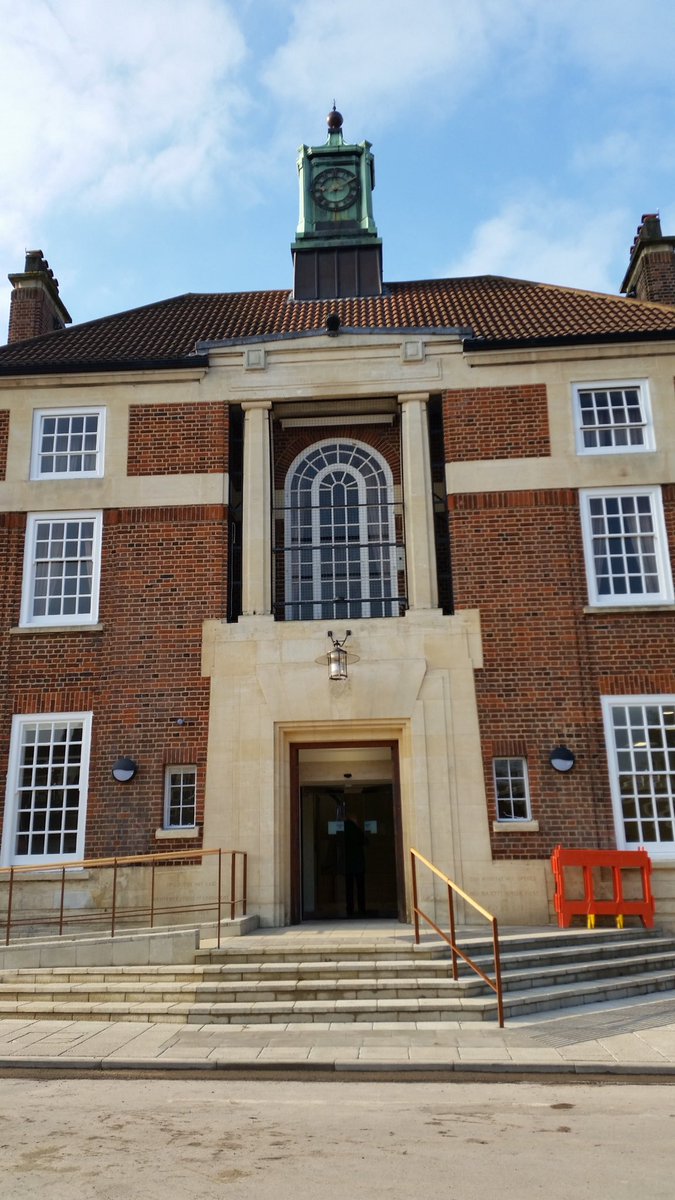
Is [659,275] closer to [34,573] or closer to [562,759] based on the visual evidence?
[562,759]

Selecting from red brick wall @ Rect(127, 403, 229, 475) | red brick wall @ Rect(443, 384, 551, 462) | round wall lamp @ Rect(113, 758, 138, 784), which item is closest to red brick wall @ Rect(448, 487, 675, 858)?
red brick wall @ Rect(443, 384, 551, 462)

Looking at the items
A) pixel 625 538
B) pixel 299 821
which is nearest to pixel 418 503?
pixel 625 538

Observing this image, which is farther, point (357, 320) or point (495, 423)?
point (357, 320)

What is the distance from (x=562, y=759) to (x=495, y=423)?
5625 millimetres

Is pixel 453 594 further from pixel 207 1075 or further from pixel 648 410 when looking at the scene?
pixel 207 1075

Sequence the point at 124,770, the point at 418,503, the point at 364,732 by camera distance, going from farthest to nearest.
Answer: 1. the point at 418,503
2. the point at 364,732
3. the point at 124,770

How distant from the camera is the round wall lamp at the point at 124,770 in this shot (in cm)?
1386

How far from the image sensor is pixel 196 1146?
5.57 metres

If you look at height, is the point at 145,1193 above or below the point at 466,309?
below

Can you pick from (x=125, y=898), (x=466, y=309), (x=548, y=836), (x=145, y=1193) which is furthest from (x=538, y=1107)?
(x=466, y=309)

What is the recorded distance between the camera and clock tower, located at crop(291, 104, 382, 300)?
67.8 ft

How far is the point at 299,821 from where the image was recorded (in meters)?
14.5

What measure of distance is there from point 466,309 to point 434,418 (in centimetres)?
300

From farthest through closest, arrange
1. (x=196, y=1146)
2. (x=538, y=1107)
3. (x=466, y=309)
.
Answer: (x=466, y=309) → (x=538, y=1107) → (x=196, y=1146)
